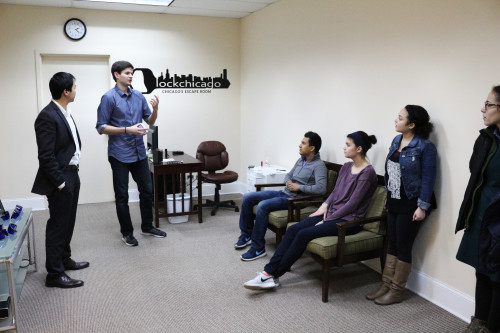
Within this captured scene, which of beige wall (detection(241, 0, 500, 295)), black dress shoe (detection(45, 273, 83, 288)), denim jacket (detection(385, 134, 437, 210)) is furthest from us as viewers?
black dress shoe (detection(45, 273, 83, 288))

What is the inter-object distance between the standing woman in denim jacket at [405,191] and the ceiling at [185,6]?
9.38 feet

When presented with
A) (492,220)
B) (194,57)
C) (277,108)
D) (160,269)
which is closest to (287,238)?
(160,269)

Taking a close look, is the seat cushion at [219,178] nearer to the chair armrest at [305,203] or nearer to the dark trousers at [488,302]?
the chair armrest at [305,203]

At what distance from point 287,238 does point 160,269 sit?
3.84 feet

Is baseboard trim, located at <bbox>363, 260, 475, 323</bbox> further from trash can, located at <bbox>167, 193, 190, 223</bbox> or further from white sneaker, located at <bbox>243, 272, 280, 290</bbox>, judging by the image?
trash can, located at <bbox>167, 193, 190, 223</bbox>

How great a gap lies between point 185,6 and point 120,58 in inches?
44.5

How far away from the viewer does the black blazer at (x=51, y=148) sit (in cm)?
296

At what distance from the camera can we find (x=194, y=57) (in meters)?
6.01

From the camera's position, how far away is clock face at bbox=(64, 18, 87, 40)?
17.6ft

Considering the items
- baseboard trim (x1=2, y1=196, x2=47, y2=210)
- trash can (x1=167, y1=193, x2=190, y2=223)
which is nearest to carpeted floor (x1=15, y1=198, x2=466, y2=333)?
trash can (x1=167, y1=193, x2=190, y2=223)

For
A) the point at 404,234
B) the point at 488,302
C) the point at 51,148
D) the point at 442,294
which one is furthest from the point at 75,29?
the point at 488,302

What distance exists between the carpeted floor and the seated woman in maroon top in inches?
7.1

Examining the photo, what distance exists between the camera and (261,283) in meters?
Answer: 3.14

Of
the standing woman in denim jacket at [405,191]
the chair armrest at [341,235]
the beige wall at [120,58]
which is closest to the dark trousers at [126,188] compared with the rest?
the beige wall at [120,58]
